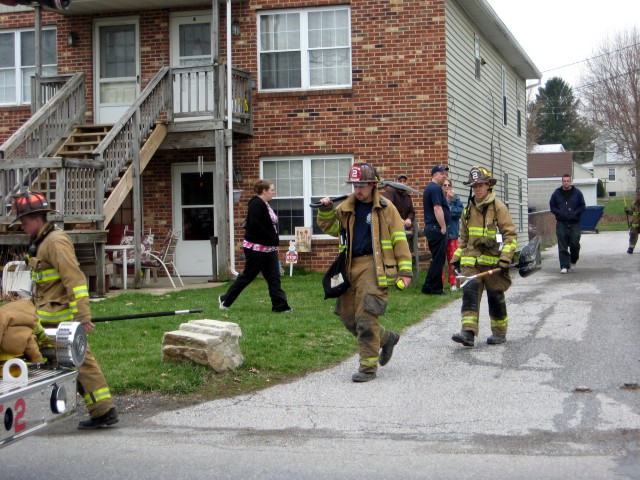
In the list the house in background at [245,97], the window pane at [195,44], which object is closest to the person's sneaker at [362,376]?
the house in background at [245,97]

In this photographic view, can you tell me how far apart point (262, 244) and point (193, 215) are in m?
6.97

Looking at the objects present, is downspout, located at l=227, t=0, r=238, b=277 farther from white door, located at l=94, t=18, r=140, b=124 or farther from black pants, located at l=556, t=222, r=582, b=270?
black pants, located at l=556, t=222, r=582, b=270

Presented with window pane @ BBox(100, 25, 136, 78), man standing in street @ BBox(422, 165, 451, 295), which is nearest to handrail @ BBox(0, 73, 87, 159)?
window pane @ BBox(100, 25, 136, 78)

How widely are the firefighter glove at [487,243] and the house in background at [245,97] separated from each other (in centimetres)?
790

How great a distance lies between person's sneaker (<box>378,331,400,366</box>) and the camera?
851 cm

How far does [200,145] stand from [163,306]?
524 cm

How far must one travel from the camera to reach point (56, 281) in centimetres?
648

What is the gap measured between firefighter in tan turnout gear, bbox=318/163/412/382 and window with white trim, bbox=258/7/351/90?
393 inches

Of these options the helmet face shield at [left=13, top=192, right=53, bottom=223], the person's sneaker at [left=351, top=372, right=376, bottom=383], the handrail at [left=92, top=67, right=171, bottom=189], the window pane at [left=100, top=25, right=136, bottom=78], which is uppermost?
the window pane at [left=100, top=25, right=136, bottom=78]

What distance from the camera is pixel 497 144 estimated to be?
2394cm

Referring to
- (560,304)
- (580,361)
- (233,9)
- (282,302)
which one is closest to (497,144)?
(233,9)

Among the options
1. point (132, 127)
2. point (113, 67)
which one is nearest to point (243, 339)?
point (132, 127)

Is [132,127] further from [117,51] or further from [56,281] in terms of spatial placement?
[56,281]

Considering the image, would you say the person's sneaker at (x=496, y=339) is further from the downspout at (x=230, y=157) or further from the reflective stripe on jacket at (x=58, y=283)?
the downspout at (x=230, y=157)
